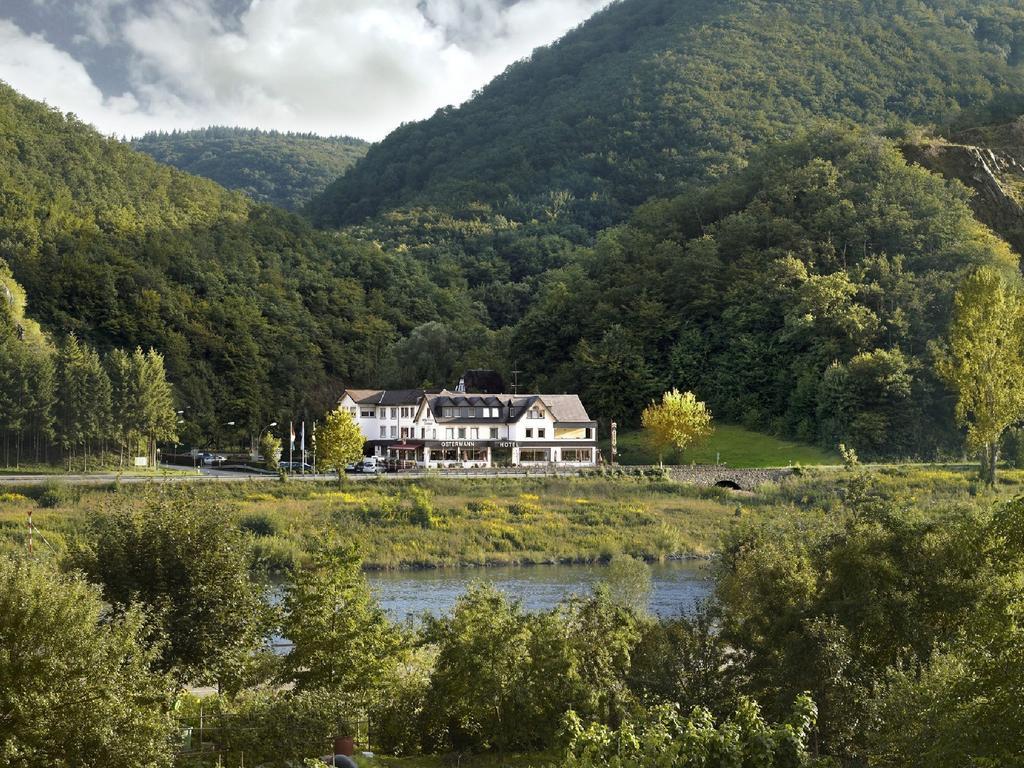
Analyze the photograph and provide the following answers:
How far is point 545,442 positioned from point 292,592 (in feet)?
227

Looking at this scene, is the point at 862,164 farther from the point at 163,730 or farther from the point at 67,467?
the point at 163,730

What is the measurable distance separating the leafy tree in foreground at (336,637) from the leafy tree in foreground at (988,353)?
54.6 m

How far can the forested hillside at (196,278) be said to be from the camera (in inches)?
4825

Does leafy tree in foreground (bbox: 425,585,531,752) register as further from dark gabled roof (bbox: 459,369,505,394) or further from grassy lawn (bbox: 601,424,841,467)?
dark gabled roof (bbox: 459,369,505,394)

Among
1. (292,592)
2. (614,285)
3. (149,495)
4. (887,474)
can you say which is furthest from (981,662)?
(614,285)

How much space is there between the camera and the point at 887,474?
3187 inches

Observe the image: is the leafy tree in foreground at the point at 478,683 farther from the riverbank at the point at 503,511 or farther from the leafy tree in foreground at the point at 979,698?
the riverbank at the point at 503,511

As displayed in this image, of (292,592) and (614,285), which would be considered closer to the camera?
(292,592)

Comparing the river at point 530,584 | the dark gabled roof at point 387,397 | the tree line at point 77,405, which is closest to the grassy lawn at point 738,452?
the dark gabled roof at point 387,397

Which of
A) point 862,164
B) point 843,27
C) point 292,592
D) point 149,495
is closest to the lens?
point 292,592

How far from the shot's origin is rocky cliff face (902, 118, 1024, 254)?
11894 centimetres

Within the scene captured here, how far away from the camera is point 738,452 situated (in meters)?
95.9

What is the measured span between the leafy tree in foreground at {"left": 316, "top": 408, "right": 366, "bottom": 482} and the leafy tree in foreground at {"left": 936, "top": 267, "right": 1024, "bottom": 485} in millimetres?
39567

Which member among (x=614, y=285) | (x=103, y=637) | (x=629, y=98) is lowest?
(x=103, y=637)
